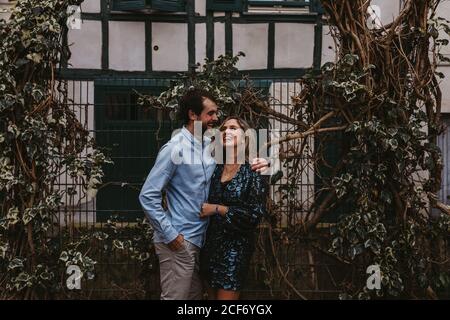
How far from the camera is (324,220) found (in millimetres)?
5957

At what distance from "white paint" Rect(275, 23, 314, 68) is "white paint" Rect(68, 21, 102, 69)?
6.82ft

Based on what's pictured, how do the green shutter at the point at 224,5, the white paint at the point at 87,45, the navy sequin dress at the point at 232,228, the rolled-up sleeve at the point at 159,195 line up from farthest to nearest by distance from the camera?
the green shutter at the point at 224,5 < the white paint at the point at 87,45 < the navy sequin dress at the point at 232,228 < the rolled-up sleeve at the point at 159,195

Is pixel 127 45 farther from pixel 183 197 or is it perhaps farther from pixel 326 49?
pixel 183 197

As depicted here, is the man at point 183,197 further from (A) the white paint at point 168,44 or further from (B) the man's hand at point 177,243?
(A) the white paint at point 168,44

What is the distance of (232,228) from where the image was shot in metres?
4.44

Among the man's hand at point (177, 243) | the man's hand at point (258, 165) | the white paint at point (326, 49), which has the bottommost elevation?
the man's hand at point (177, 243)

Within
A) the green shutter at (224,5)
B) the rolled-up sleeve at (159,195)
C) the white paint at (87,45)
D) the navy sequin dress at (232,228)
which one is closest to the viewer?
the rolled-up sleeve at (159,195)

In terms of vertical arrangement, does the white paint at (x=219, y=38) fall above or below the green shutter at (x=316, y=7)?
below

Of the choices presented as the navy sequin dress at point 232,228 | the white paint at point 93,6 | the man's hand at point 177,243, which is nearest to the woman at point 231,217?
the navy sequin dress at point 232,228

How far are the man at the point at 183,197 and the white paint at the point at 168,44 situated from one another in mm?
4794

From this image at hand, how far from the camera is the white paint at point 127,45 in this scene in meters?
9.15

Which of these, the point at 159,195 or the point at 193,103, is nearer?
the point at 159,195

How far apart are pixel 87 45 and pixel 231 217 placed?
519 centimetres

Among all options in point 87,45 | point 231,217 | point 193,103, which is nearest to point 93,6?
point 87,45
